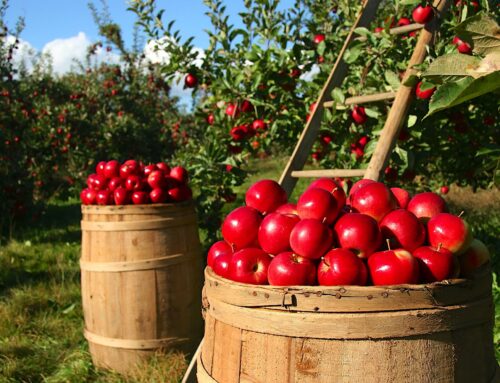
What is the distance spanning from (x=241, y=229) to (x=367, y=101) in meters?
1.73

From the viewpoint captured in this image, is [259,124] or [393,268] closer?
[393,268]

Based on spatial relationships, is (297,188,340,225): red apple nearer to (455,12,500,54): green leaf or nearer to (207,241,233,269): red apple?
(207,241,233,269): red apple

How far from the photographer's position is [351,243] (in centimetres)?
141

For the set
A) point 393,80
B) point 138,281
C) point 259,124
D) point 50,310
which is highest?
point 393,80

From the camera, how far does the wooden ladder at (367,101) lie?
2.71 m

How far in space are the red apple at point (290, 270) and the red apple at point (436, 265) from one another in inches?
10.8

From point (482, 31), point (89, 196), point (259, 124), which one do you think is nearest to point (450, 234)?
point (482, 31)

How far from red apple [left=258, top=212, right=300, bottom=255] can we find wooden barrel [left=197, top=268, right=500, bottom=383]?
175 millimetres

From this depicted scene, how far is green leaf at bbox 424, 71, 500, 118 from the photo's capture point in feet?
3.04

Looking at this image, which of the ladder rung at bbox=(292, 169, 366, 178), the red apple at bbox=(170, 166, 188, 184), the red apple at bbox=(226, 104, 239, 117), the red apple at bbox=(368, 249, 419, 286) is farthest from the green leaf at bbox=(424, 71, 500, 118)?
the red apple at bbox=(226, 104, 239, 117)

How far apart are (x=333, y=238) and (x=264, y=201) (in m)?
0.31

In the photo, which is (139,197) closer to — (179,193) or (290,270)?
(179,193)

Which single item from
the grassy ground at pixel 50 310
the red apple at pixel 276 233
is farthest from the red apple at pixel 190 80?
the red apple at pixel 276 233

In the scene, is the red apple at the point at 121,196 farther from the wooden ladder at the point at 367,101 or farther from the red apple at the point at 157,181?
the wooden ladder at the point at 367,101
